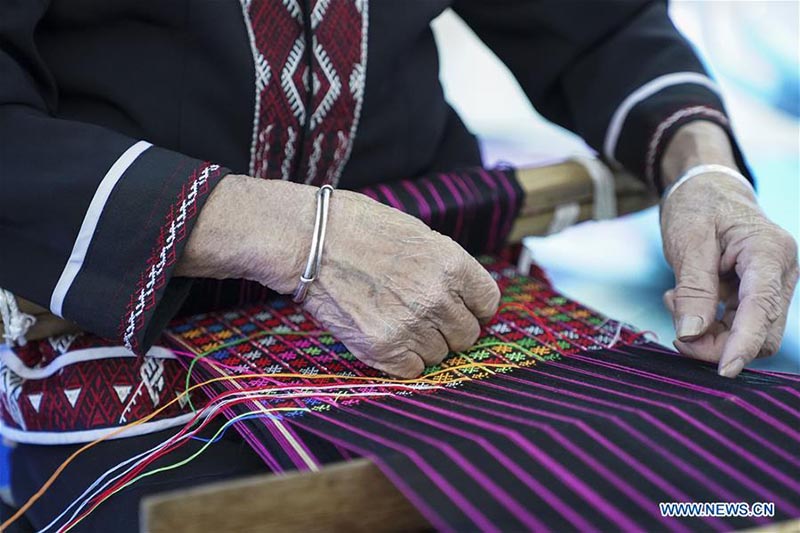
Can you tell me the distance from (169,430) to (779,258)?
73 centimetres

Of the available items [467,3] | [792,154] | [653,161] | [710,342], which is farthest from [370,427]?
[792,154]

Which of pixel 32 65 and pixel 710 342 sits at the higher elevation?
pixel 32 65

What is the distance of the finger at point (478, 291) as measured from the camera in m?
0.96

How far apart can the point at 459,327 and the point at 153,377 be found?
354 millimetres

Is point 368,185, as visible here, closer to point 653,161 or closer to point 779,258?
point 653,161

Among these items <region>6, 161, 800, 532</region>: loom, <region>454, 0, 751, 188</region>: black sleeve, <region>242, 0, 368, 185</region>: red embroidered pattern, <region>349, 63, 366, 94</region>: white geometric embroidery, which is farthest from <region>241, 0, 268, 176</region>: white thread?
<region>454, 0, 751, 188</region>: black sleeve

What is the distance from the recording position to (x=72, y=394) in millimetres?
1009

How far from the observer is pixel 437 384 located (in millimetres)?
926

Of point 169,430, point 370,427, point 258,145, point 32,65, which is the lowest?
point 169,430

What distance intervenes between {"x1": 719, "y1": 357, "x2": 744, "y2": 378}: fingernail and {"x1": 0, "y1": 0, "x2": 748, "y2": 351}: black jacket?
47cm

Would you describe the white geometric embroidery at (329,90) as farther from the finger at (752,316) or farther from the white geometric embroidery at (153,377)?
the finger at (752,316)

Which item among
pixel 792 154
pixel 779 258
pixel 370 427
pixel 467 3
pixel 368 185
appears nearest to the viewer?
pixel 370 427

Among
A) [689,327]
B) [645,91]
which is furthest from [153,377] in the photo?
[645,91]

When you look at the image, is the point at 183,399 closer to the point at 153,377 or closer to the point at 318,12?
the point at 153,377
